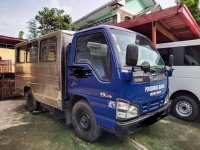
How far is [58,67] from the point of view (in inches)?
165

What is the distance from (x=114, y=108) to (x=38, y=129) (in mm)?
2573

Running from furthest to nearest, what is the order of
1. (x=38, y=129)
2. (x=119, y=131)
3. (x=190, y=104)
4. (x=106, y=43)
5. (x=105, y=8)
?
(x=105, y=8), (x=190, y=104), (x=38, y=129), (x=106, y=43), (x=119, y=131)

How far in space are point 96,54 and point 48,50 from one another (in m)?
1.87

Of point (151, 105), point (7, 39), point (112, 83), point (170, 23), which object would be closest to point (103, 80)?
point (112, 83)

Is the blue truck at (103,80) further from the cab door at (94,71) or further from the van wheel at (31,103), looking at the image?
the van wheel at (31,103)

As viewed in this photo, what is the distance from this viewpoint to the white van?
500 centimetres

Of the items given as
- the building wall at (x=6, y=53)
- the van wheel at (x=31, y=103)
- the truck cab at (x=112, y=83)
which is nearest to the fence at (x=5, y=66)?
the building wall at (x=6, y=53)

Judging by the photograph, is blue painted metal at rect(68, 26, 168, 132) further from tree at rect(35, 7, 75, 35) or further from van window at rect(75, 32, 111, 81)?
tree at rect(35, 7, 75, 35)

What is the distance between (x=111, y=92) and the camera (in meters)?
3.04

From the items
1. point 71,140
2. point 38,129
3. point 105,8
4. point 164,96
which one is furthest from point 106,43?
point 105,8

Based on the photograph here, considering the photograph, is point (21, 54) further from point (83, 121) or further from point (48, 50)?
point (83, 121)

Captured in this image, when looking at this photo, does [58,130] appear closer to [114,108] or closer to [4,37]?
[114,108]

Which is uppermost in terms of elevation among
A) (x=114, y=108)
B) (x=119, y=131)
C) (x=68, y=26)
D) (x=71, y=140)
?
(x=68, y=26)

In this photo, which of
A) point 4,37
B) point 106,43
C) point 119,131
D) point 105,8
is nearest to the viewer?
point 119,131
